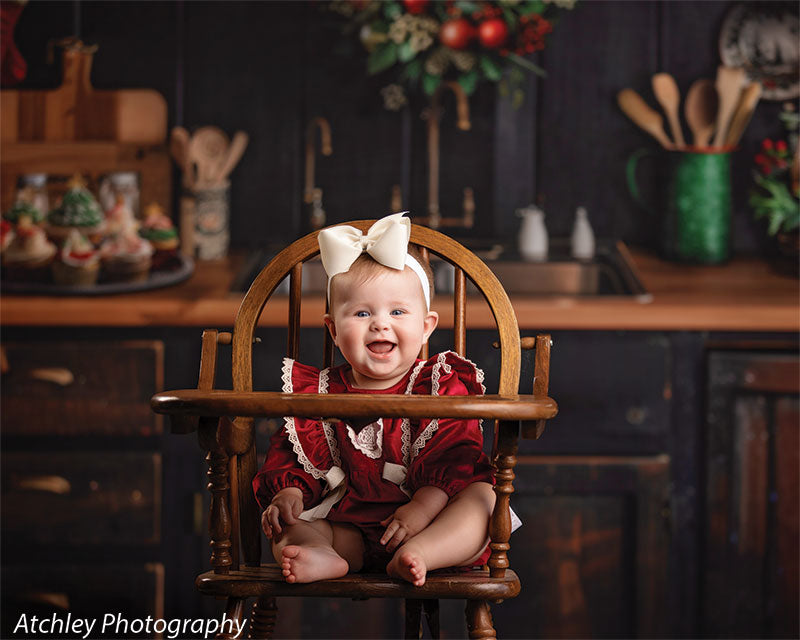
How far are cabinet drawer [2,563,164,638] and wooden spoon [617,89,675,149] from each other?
5.28 ft

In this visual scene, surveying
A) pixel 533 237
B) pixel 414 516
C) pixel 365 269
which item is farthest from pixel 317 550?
pixel 533 237

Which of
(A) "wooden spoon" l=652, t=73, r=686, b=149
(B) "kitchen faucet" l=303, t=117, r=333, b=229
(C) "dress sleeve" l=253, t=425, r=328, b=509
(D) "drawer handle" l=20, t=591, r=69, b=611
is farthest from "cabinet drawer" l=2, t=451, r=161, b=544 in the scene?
(A) "wooden spoon" l=652, t=73, r=686, b=149

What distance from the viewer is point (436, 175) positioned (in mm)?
2979

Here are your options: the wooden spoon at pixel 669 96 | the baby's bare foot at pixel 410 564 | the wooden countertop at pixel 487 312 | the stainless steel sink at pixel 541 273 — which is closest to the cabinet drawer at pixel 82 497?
the wooden countertop at pixel 487 312

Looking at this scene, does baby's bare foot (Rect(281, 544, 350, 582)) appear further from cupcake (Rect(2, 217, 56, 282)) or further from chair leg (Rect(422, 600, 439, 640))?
cupcake (Rect(2, 217, 56, 282))

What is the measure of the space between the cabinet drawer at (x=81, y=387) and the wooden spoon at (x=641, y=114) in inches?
53.9

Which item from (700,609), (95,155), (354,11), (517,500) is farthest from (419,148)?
(700,609)

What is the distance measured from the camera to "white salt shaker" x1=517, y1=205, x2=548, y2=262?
285 cm

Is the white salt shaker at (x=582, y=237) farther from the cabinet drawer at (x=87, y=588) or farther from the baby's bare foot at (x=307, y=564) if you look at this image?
the baby's bare foot at (x=307, y=564)

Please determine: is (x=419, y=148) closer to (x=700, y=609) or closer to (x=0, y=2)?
(x=0, y=2)

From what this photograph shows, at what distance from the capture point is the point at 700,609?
2.44m

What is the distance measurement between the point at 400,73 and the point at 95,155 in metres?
0.81

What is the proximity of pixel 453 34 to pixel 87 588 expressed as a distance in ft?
5.09

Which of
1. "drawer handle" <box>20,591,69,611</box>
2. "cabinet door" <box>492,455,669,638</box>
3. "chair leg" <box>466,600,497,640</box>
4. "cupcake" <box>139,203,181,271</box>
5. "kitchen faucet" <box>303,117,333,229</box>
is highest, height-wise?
"kitchen faucet" <box>303,117,333,229</box>
